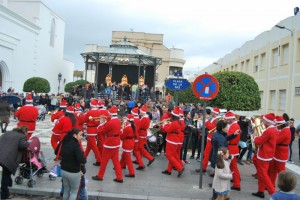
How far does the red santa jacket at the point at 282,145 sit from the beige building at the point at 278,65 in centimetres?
1557

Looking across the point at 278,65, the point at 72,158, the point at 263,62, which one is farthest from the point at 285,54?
the point at 72,158

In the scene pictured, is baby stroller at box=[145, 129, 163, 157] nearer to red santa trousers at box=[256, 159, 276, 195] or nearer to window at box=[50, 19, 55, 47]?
red santa trousers at box=[256, 159, 276, 195]

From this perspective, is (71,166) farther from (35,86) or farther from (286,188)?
(35,86)

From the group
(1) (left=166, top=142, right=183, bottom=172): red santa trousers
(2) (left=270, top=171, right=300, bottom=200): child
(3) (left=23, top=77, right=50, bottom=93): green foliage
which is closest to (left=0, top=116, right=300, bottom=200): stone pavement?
(1) (left=166, top=142, right=183, bottom=172): red santa trousers

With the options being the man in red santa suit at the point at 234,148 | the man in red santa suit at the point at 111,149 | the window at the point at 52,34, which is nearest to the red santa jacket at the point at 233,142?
the man in red santa suit at the point at 234,148

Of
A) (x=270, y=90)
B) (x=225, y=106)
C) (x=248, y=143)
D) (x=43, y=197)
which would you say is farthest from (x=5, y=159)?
(x=270, y=90)

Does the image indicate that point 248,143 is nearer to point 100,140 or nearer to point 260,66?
point 100,140

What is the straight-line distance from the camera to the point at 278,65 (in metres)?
26.2

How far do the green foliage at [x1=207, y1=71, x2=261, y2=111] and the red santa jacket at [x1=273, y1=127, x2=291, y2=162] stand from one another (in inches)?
401

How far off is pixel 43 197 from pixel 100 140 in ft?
11.4

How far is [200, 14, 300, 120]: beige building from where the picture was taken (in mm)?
23047

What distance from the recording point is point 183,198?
7480 millimetres

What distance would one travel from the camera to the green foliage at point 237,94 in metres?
18.2

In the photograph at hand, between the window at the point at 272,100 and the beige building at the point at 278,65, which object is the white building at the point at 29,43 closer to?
the beige building at the point at 278,65
